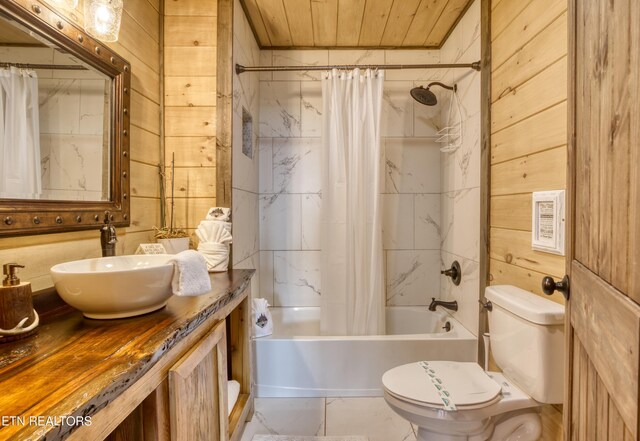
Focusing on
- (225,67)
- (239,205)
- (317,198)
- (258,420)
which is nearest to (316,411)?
(258,420)

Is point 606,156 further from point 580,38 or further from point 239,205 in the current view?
point 239,205

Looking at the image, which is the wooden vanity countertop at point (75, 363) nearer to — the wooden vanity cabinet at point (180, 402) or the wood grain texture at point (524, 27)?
the wooden vanity cabinet at point (180, 402)

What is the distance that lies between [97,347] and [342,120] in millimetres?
1840

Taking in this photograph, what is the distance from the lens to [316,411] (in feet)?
6.20

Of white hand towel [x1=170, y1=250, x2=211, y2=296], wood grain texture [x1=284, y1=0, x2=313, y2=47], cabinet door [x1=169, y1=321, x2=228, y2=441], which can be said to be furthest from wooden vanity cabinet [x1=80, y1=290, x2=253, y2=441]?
wood grain texture [x1=284, y1=0, x2=313, y2=47]

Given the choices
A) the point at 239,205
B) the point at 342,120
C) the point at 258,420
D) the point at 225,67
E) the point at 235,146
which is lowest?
the point at 258,420

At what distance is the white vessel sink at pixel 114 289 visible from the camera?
0.87m

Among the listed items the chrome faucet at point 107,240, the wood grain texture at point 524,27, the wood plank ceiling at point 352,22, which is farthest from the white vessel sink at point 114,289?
the wood plank ceiling at point 352,22

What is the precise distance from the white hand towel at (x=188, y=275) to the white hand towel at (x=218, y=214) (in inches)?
23.5

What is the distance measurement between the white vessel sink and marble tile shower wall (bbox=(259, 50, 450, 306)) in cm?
159

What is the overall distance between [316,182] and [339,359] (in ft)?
4.25

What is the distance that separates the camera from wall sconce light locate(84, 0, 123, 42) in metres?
1.22

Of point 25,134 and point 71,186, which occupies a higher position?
point 25,134

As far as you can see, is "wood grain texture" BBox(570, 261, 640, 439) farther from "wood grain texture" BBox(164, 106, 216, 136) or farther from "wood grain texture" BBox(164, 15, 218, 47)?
"wood grain texture" BBox(164, 15, 218, 47)
